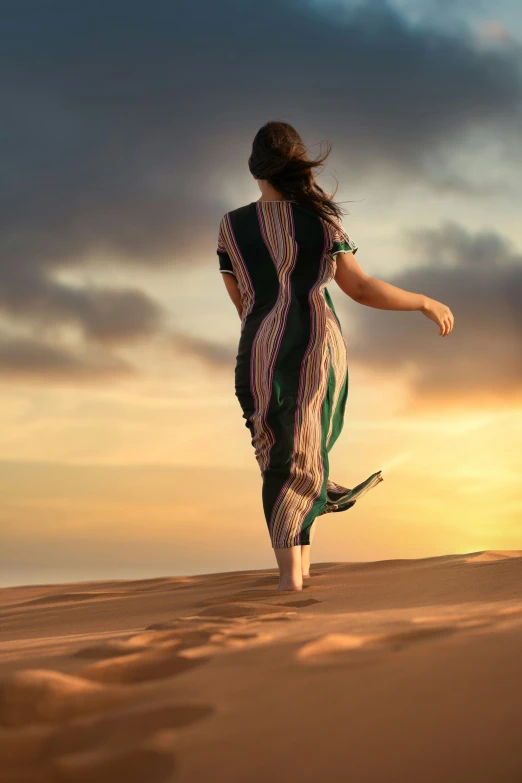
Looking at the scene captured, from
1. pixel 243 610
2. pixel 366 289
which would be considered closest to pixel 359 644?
pixel 243 610

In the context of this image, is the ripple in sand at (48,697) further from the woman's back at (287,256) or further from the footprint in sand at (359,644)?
the woman's back at (287,256)

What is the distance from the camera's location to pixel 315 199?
12.6 ft

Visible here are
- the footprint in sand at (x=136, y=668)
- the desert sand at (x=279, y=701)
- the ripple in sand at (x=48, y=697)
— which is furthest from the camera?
the footprint in sand at (x=136, y=668)

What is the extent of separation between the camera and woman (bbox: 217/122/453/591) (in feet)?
11.7

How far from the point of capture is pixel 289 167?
3863mm

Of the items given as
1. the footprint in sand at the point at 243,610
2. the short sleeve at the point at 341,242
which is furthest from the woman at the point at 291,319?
the footprint in sand at the point at 243,610

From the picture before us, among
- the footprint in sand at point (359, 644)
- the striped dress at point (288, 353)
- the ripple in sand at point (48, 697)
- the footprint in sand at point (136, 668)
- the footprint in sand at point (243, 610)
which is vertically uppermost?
the striped dress at point (288, 353)

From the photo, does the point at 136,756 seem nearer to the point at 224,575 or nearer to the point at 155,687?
the point at 155,687

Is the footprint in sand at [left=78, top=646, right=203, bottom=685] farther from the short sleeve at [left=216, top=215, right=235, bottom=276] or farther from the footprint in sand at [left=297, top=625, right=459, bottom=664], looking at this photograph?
the short sleeve at [left=216, top=215, right=235, bottom=276]

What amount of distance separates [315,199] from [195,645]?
96.4 inches

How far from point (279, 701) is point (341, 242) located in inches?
102

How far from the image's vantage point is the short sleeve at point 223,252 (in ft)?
13.0

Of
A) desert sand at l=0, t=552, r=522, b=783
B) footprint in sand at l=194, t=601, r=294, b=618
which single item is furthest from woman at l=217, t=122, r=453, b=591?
desert sand at l=0, t=552, r=522, b=783

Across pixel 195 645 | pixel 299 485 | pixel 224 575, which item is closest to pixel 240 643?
pixel 195 645
